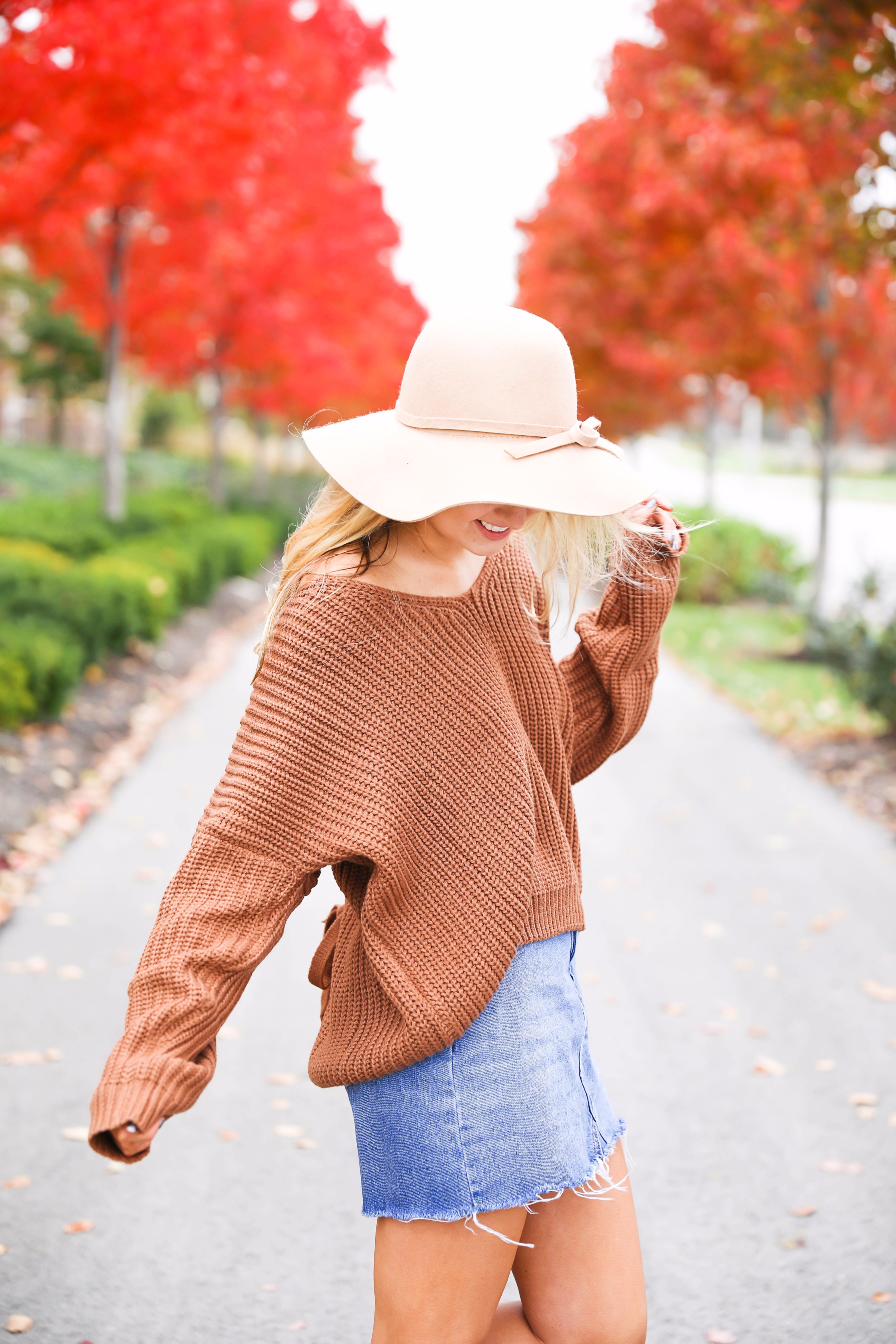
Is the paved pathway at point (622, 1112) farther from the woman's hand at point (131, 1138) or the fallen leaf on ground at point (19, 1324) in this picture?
the woman's hand at point (131, 1138)

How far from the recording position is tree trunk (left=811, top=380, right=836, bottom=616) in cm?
1194

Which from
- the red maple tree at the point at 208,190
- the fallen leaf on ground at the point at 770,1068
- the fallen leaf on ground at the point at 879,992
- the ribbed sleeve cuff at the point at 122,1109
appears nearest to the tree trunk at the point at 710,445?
the red maple tree at the point at 208,190

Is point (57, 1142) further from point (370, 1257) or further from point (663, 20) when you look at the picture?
point (663, 20)

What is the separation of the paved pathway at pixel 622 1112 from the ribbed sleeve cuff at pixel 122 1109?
1482mm

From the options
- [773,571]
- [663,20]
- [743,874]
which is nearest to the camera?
[743,874]

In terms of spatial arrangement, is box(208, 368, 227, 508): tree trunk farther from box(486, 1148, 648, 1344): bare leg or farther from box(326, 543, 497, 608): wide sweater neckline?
box(486, 1148, 648, 1344): bare leg

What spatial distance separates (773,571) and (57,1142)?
544 inches

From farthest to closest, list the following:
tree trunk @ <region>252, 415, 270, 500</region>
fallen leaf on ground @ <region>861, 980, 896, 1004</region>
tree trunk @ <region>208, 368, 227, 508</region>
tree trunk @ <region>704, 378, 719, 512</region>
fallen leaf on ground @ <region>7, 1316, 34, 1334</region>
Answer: tree trunk @ <region>252, 415, 270, 500</region>, tree trunk @ <region>208, 368, 227, 508</region>, tree trunk @ <region>704, 378, 719, 512</region>, fallen leaf on ground @ <region>861, 980, 896, 1004</region>, fallen leaf on ground @ <region>7, 1316, 34, 1334</region>

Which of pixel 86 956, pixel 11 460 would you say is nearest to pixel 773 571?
pixel 86 956

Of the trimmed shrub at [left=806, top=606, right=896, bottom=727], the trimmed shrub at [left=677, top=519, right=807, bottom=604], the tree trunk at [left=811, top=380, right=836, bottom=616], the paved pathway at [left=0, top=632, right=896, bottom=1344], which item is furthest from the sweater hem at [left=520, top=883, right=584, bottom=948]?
the trimmed shrub at [left=677, top=519, right=807, bottom=604]

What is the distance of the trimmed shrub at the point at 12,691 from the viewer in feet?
23.8

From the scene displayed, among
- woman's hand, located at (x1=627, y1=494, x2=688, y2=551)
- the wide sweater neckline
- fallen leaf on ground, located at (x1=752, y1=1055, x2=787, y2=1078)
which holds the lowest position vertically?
fallen leaf on ground, located at (x1=752, y1=1055, x2=787, y2=1078)

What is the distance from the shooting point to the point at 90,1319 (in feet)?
9.48

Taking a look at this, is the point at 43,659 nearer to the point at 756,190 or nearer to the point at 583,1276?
the point at 583,1276
